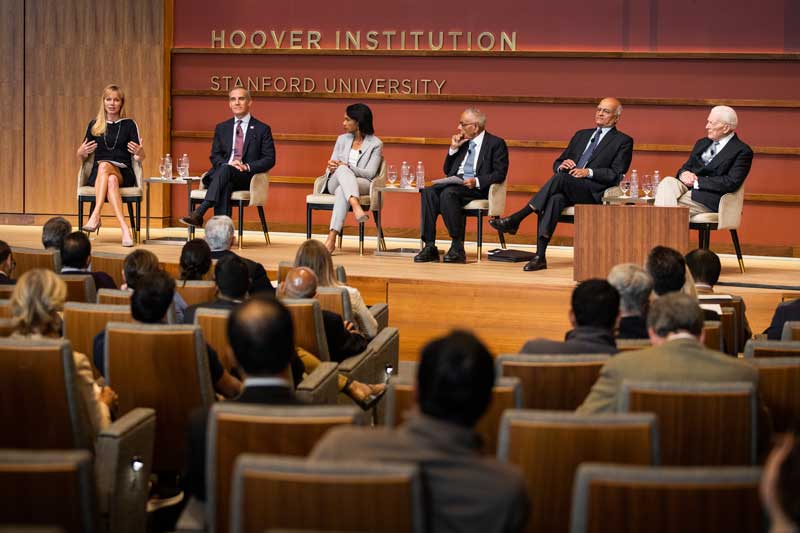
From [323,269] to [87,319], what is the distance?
1381 mm

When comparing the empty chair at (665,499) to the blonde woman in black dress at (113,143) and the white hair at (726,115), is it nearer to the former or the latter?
the white hair at (726,115)

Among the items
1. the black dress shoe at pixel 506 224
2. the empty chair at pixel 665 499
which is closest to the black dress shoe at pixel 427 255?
the black dress shoe at pixel 506 224

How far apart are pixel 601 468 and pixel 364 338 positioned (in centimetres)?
297

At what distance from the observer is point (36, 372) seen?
2.91 meters

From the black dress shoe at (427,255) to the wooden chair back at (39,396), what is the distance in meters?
5.03

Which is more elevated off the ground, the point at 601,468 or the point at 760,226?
the point at 760,226

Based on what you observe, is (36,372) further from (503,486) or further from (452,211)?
(452,211)

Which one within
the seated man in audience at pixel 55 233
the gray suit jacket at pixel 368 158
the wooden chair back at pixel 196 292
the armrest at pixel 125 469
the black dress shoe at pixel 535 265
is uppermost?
the gray suit jacket at pixel 368 158

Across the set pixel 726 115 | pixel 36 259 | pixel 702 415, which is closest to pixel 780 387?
pixel 702 415

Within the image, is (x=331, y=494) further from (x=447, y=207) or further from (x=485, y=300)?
(x=447, y=207)

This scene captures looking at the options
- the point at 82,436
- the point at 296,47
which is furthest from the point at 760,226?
the point at 82,436

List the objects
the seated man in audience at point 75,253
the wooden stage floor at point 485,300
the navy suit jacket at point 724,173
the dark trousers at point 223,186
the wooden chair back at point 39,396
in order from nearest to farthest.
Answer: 1. the wooden chair back at point 39,396
2. the seated man in audience at point 75,253
3. the wooden stage floor at point 485,300
4. the navy suit jacket at point 724,173
5. the dark trousers at point 223,186

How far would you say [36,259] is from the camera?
5.87 metres

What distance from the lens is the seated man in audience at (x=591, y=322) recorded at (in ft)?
11.2
